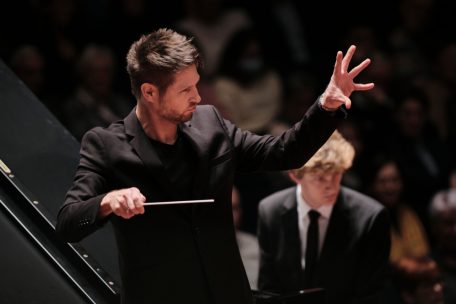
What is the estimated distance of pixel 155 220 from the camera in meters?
2.72

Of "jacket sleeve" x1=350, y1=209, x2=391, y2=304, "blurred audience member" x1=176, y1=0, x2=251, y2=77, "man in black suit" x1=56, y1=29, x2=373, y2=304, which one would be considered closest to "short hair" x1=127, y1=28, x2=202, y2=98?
"man in black suit" x1=56, y1=29, x2=373, y2=304

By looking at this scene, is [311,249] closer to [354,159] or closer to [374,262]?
[374,262]

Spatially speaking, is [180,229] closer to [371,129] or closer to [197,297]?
[197,297]

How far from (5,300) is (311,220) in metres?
1.27

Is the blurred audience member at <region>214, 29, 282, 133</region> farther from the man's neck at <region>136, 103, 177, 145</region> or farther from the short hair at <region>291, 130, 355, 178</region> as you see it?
the man's neck at <region>136, 103, 177, 145</region>

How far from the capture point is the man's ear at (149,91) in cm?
271

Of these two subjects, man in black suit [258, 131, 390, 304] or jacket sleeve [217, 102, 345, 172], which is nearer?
jacket sleeve [217, 102, 345, 172]

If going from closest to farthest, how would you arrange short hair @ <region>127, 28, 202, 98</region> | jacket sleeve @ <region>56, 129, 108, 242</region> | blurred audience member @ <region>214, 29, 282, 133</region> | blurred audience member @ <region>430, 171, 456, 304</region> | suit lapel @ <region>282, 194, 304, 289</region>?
1. jacket sleeve @ <region>56, 129, 108, 242</region>
2. short hair @ <region>127, 28, 202, 98</region>
3. suit lapel @ <region>282, 194, 304, 289</region>
4. blurred audience member @ <region>430, 171, 456, 304</region>
5. blurred audience member @ <region>214, 29, 282, 133</region>

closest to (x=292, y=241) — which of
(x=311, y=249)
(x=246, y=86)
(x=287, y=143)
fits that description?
(x=311, y=249)

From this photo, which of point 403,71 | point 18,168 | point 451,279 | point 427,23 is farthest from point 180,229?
point 427,23

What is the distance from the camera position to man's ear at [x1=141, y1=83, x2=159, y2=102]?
107 inches

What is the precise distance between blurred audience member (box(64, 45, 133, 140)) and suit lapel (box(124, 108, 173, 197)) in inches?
106

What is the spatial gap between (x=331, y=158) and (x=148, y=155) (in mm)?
1116

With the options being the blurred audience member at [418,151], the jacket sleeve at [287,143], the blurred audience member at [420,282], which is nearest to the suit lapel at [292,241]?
the blurred audience member at [420,282]
